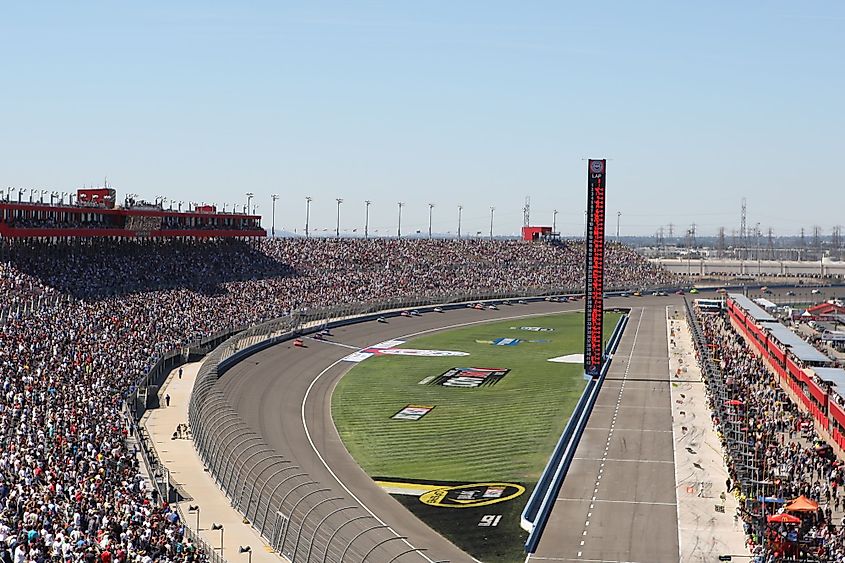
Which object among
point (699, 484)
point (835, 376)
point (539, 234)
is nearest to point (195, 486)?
point (699, 484)

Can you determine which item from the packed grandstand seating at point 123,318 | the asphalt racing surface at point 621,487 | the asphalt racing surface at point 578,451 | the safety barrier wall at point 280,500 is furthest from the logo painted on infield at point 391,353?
the safety barrier wall at point 280,500

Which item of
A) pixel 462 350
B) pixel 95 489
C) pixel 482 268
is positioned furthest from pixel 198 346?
pixel 482 268

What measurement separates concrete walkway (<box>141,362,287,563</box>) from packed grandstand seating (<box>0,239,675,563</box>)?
227 centimetres

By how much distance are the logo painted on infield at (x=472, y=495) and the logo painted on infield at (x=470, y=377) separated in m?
25.9

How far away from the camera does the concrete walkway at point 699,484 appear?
123 ft

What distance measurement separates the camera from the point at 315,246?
129 m

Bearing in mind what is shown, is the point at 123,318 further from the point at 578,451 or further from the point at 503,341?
the point at 503,341

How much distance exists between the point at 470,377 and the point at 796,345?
21.9 m

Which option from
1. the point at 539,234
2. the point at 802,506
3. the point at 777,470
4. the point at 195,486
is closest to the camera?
the point at 802,506

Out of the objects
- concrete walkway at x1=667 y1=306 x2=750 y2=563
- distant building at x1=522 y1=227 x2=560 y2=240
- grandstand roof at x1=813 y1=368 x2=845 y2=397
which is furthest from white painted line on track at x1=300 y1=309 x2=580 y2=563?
distant building at x1=522 y1=227 x2=560 y2=240

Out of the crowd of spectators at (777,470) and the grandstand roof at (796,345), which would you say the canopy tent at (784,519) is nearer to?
the crowd of spectators at (777,470)

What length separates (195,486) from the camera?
4191 centimetres

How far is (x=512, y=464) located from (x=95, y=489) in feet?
72.0

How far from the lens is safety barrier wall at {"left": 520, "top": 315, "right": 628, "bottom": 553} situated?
38906 mm
